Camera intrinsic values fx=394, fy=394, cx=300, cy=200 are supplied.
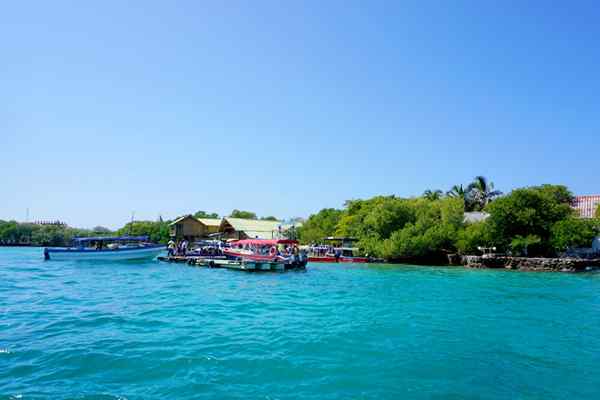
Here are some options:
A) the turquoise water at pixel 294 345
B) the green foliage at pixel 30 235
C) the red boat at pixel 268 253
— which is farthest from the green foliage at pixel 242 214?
the turquoise water at pixel 294 345

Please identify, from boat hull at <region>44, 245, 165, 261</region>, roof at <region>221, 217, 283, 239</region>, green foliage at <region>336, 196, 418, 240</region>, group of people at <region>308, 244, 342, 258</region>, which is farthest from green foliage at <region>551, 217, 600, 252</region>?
boat hull at <region>44, 245, 165, 261</region>

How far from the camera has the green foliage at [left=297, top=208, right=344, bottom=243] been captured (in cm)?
5806

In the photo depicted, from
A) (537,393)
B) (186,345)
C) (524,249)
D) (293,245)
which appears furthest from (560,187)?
(186,345)

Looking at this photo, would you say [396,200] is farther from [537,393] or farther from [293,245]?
[537,393]

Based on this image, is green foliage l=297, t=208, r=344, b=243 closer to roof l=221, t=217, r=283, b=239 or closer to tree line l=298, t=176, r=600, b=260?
roof l=221, t=217, r=283, b=239

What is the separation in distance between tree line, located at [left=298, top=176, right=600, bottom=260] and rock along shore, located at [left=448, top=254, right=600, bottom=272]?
5.61 ft

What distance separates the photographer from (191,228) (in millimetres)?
61156

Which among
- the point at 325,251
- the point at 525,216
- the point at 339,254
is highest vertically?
the point at 525,216

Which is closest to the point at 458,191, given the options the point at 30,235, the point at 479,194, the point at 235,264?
the point at 479,194

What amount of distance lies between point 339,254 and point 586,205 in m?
28.2

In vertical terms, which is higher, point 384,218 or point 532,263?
point 384,218

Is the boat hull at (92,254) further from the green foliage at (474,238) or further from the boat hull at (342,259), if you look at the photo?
the green foliage at (474,238)

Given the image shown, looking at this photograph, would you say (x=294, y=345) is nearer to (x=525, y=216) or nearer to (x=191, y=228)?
(x=525, y=216)

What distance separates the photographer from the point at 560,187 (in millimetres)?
40031
